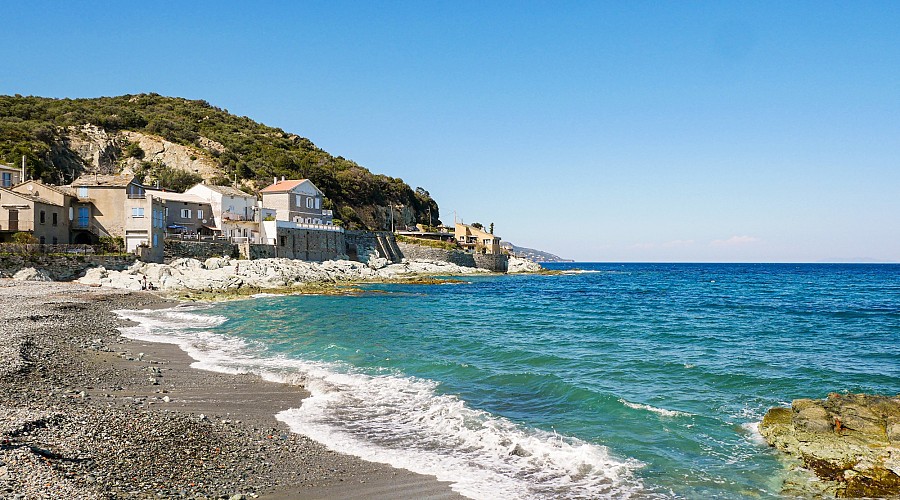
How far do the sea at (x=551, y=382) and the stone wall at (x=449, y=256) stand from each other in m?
41.4

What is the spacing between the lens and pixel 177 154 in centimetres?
7781

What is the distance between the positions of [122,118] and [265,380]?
3442 inches

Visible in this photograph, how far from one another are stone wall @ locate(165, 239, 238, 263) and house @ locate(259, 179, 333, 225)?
1206 cm

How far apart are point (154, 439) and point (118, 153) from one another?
81409 millimetres

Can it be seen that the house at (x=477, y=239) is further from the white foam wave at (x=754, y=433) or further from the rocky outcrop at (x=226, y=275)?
the white foam wave at (x=754, y=433)

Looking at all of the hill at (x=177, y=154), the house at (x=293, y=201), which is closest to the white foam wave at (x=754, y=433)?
the house at (x=293, y=201)

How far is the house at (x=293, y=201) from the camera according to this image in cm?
6406

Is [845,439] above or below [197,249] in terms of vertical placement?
below

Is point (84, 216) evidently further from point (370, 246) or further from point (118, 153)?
point (118, 153)

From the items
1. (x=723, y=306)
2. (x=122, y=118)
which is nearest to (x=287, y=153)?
(x=122, y=118)

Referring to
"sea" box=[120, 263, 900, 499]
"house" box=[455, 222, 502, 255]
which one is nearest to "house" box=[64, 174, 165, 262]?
"sea" box=[120, 263, 900, 499]

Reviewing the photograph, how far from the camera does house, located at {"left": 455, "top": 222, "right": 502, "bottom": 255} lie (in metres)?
86.1

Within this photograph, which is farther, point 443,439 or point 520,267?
point 520,267

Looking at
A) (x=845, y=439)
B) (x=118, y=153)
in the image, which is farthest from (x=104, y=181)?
(x=845, y=439)
